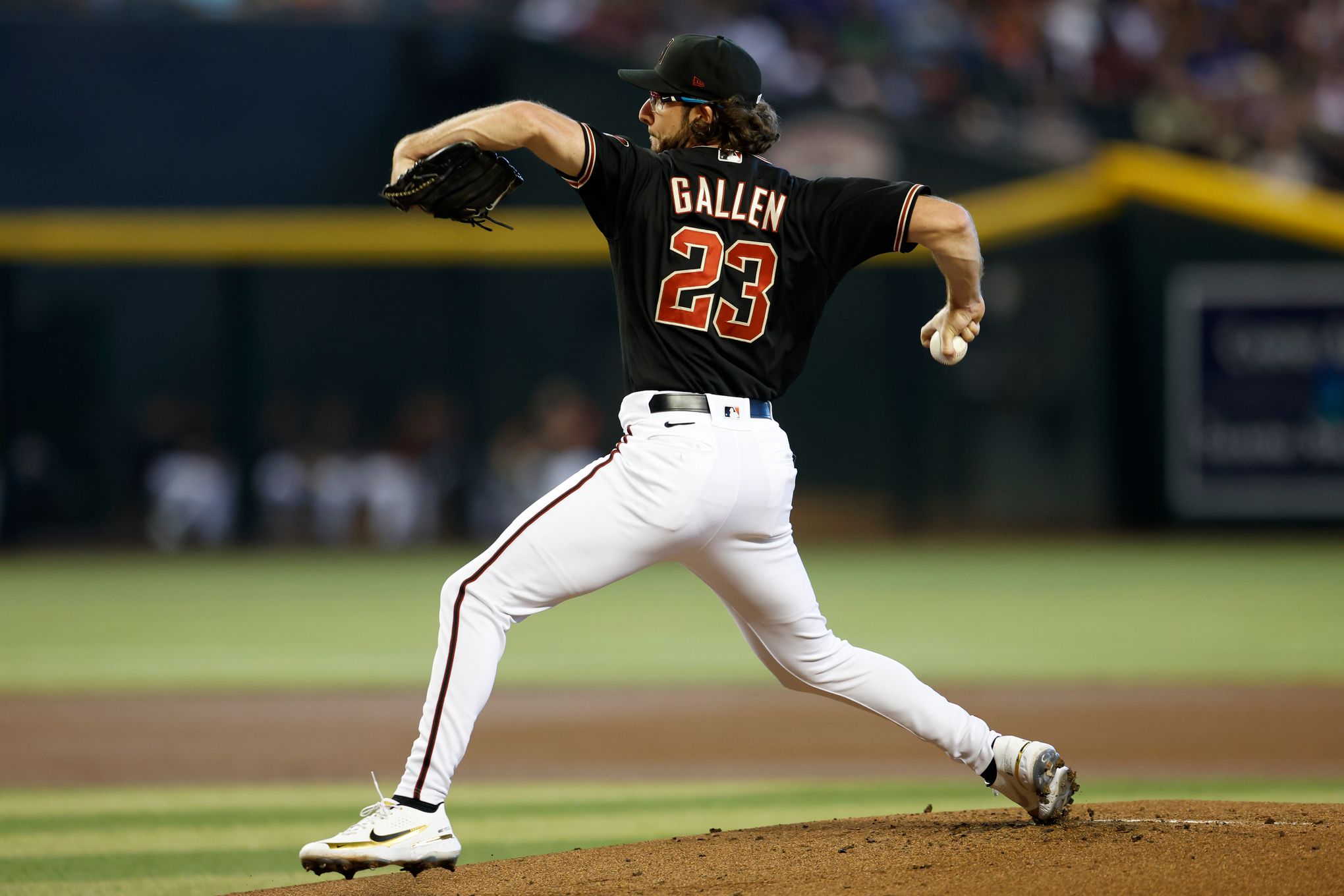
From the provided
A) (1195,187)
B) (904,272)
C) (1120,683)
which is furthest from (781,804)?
(1195,187)

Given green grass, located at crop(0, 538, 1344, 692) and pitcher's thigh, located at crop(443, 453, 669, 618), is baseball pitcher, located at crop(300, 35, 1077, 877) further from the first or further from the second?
green grass, located at crop(0, 538, 1344, 692)

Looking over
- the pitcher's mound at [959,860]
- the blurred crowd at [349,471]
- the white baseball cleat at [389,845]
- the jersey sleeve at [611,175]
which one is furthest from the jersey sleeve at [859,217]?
the blurred crowd at [349,471]

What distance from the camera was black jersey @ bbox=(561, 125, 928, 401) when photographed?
3.52 meters

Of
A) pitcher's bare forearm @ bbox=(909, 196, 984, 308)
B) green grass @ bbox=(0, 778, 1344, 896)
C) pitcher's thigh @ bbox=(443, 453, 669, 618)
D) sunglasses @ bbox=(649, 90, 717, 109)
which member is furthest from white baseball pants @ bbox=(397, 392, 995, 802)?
green grass @ bbox=(0, 778, 1344, 896)

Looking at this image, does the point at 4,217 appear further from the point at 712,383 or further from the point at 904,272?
the point at 712,383

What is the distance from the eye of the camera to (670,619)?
10.9m

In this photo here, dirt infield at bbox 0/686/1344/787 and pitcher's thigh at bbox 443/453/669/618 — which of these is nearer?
pitcher's thigh at bbox 443/453/669/618

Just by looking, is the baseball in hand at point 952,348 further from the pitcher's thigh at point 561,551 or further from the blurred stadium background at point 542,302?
the blurred stadium background at point 542,302

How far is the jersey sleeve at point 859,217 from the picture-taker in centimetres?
358

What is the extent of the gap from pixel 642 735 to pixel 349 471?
33.7ft

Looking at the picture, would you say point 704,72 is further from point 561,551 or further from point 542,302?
point 542,302

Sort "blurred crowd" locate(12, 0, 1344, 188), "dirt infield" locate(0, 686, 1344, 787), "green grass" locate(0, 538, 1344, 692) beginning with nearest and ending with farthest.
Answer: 1. "dirt infield" locate(0, 686, 1344, 787)
2. "green grass" locate(0, 538, 1344, 692)
3. "blurred crowd" locate(12, 0, 1344, 188)

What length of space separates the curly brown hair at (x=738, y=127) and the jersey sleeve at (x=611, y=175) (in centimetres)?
17

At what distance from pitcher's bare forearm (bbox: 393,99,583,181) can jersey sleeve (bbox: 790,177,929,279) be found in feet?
1.89
